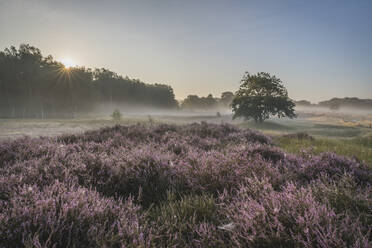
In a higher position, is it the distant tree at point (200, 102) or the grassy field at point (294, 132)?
the distant tree at point (200, 102)

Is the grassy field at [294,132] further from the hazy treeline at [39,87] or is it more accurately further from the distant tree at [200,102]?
the distant tree at [200,102]

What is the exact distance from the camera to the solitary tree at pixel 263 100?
1231 inches

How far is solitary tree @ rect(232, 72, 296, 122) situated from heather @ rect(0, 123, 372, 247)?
30.6 metres

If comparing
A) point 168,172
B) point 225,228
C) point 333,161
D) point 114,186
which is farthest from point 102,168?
point 333,161

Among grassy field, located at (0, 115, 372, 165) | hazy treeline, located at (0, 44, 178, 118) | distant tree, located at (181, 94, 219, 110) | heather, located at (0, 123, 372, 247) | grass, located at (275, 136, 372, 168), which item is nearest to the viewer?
heather, located at (0, 123, 372, 247)

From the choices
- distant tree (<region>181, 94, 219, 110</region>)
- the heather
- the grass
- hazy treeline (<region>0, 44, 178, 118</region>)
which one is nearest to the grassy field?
the grass

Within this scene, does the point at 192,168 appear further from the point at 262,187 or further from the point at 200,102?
the point at 200,102

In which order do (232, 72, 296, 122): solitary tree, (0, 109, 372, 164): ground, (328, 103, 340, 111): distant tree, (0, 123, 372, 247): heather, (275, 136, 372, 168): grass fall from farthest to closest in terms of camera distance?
(328, 103, 340, 111): distant tree, (232, 72, 296, 122): solitary tree, (0, 109, 372, 164): ground, (275, 136, 372, 168): grass, (0, 123, 372, 247): heather

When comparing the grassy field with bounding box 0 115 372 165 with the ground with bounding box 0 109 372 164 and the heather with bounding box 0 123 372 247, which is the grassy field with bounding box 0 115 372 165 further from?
the heather with bounding box 0 123 372 247

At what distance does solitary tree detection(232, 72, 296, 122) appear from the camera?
31.3 metres

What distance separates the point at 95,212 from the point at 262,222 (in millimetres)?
1322

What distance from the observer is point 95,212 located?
1564 mm

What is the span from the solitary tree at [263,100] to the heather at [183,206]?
101ft

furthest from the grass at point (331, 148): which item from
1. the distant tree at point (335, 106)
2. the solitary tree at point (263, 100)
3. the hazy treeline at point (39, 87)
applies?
the distant tree at point (335, 106)
